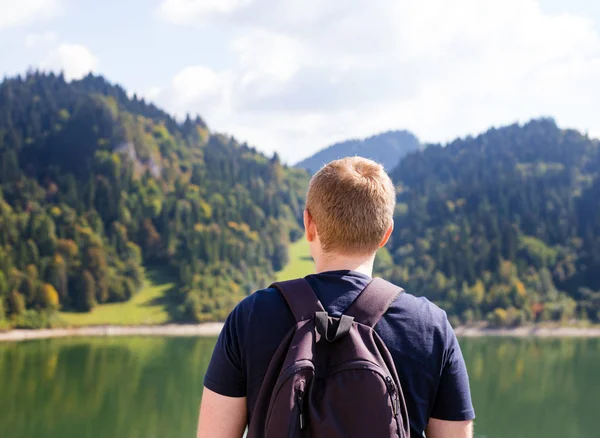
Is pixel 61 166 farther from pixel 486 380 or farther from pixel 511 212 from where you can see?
pixel 486 380

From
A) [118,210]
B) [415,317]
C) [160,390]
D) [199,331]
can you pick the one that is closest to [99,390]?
[160,390]

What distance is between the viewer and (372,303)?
7.98 ft

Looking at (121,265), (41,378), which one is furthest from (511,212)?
(41,378)

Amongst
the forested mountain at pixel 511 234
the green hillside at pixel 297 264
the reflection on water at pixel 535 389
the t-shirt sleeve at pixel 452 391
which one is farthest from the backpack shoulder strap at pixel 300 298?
the green hillside at pixel 297 264

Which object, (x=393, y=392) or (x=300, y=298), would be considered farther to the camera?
(x=300, y=298)

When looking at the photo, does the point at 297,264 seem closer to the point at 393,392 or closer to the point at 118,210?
the point at 118,210

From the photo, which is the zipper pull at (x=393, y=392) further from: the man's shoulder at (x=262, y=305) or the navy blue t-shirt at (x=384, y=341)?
the man's shoulder at (x=262, y=305)

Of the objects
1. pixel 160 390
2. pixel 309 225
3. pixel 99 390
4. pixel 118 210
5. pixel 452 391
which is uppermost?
pixel 309 225

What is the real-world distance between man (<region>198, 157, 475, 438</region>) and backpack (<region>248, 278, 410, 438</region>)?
67mm

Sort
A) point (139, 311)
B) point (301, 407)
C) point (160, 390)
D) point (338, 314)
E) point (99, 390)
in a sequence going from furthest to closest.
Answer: point (139, 311)
point (160, 390)
point (99, 390)
point (338, 314)
point (301, 407)

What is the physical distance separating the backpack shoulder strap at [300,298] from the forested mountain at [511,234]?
9101 centimetres

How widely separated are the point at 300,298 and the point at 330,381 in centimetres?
30

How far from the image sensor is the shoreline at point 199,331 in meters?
80.2

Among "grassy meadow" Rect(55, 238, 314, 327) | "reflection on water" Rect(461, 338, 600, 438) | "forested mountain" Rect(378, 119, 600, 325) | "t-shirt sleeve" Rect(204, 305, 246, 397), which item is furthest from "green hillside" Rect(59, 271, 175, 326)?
"t-shirt sleeve" Rect(204, 305, 246, 397)
